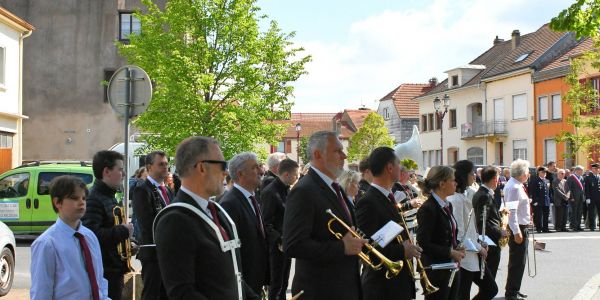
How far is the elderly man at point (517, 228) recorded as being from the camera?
1038 centimetres

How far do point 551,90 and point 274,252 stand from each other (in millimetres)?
41467

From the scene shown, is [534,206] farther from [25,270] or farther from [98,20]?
[98,20]

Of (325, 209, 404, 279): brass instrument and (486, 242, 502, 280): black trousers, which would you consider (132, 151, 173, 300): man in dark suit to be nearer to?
(325, 209, 404, 279): brass instrument

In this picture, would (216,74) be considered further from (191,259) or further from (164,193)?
(191,259)

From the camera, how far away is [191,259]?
12.5ft

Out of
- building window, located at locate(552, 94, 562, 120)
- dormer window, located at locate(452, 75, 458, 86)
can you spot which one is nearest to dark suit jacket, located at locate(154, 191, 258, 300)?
building window, located at locate(552, 94, 562, 120)

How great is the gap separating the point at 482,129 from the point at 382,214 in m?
50.6

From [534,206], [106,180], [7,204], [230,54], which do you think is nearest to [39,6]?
[230,54]

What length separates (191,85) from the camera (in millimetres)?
25234

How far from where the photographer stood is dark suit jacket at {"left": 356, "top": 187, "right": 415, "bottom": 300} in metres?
6.32

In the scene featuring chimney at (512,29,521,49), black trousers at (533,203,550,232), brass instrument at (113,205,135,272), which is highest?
chimney at (512,29,521,49)

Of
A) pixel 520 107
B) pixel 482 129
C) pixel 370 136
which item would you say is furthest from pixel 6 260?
pixel 370 136

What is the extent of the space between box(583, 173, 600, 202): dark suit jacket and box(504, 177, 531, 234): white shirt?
47.8 ft

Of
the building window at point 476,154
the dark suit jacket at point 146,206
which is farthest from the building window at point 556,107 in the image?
the dark suit jacket at point 146,206
